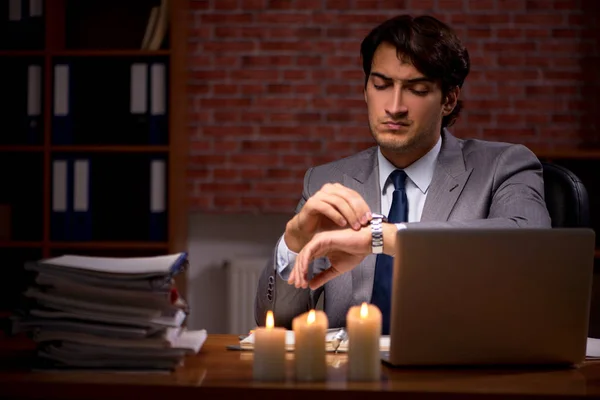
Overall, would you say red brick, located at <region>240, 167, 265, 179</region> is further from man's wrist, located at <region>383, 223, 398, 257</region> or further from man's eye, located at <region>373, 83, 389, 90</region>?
man's wrist, located at <region>383, 223, 398, 257</region>

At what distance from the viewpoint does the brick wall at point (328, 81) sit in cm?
325

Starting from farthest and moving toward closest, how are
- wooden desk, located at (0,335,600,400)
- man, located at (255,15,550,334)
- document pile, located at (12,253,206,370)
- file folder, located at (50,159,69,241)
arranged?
file folder, located at (50,159,69,241)
man, located at (255,15,550,334)
document pile, located at (12,253,206,370)
wooden desk, located at (0,335,600,400)

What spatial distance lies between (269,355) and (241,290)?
2222mm

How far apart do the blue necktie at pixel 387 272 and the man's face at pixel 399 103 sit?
12 centimetres

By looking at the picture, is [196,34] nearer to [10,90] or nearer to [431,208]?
[10,90]

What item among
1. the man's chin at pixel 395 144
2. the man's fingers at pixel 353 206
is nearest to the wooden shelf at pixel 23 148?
the man's chin at pixel 395 144

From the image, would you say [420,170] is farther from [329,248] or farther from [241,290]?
[241,290]

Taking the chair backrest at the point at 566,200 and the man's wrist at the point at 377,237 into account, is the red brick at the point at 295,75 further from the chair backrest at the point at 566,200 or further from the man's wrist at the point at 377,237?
the man's wrist at the point at 377,237

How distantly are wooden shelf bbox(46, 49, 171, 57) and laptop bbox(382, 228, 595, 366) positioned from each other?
2.12m

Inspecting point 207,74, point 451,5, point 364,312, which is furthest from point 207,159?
point 364,312

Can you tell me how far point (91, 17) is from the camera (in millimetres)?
3229

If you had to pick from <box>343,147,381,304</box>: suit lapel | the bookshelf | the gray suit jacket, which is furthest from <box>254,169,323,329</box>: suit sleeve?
the bookshelf

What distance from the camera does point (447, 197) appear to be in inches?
71.4

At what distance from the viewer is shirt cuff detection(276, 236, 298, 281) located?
1.60 m
